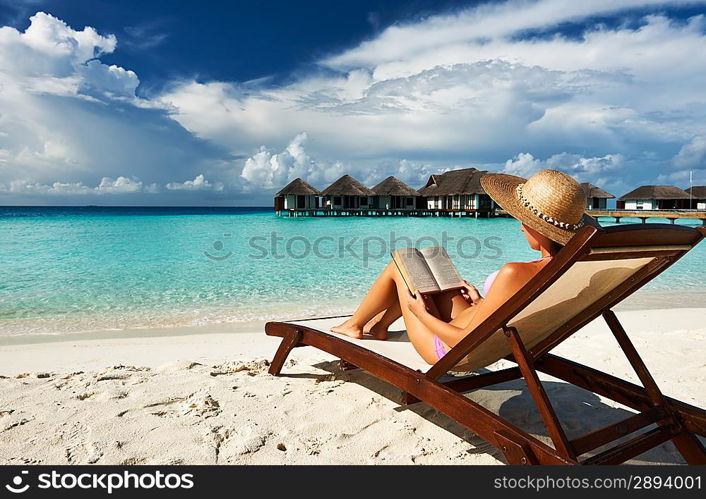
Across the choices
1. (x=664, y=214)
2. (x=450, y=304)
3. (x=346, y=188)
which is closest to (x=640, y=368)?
(x=450, y=304)

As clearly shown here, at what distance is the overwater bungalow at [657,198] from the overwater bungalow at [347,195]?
19.6m

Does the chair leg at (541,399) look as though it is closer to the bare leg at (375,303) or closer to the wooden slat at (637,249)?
the wooden slat at (637,249)

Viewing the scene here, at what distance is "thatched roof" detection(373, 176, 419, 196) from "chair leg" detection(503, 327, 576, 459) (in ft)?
120

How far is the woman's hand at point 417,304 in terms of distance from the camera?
226 centimetres

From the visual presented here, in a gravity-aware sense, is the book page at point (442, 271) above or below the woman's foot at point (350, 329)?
above

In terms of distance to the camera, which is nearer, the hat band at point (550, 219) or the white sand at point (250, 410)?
the hat band at point (550, 219)

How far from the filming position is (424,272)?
246cm

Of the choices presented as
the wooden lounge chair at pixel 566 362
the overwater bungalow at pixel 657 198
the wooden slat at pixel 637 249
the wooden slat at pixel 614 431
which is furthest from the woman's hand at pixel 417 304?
the overwater bungalow at pixel 657 198

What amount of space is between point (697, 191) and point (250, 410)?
136 ft

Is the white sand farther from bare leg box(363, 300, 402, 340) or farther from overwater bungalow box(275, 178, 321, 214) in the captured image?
overwater bungalow box(275, 178, 321, 214)

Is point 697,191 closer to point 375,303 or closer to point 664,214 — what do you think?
point 664,214

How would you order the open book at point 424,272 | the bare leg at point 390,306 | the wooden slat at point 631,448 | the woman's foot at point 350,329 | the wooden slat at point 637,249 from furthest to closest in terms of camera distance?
the woman's foot at point 350,329, the open book at point 424,272, the bare leg at point 390,306, the wooden slat at point 631,448, the wooden slat at point 637,249
